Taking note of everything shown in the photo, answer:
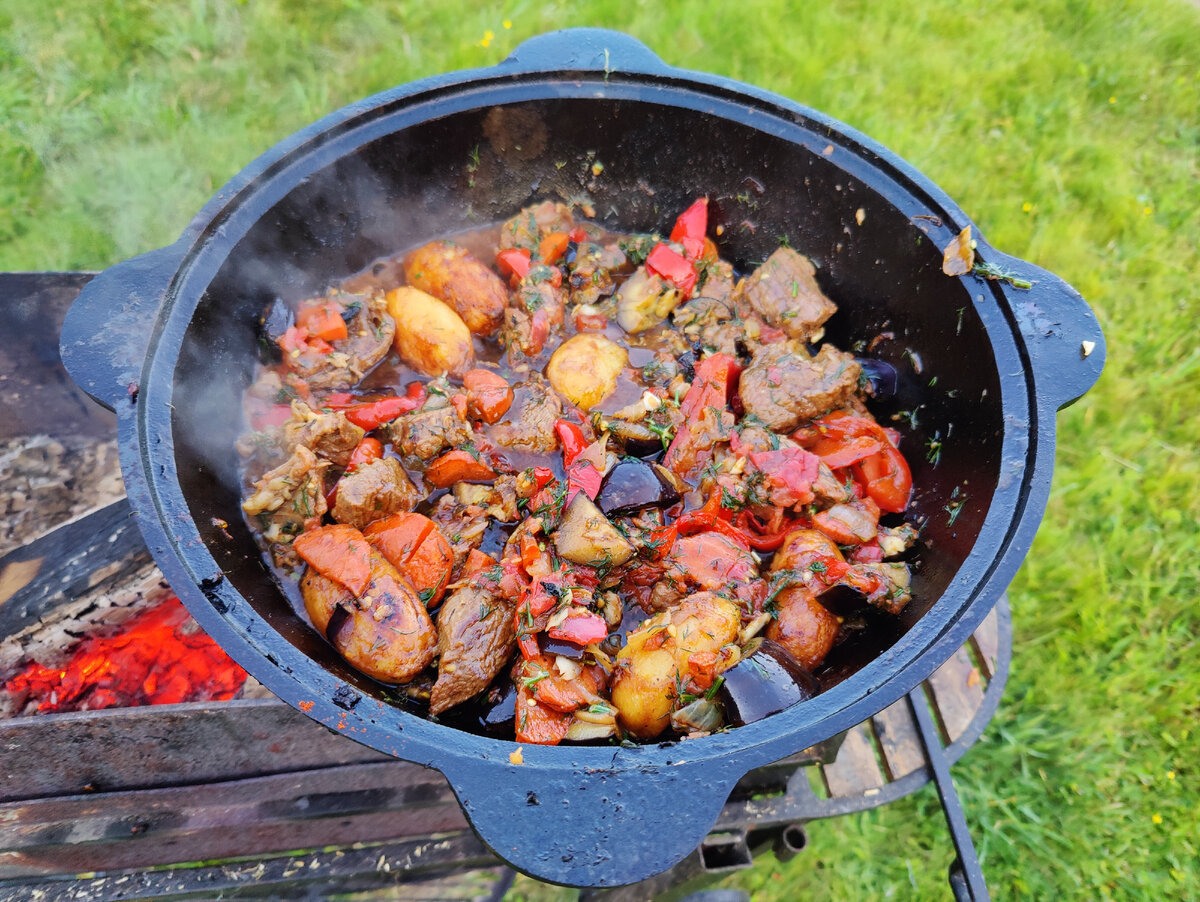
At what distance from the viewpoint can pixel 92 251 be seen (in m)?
4.29

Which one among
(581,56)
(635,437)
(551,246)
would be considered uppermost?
(581,56)

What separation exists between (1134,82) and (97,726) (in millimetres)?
7459

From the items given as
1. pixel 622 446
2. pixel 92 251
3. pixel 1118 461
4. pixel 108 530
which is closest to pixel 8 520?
pixel 108 530

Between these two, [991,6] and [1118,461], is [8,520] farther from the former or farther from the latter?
[991,6]

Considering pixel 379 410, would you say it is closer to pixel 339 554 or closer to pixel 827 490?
pixel 339 554

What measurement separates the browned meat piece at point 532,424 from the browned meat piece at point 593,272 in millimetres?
597

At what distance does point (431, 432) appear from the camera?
250cm

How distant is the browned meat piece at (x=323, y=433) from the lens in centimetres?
247

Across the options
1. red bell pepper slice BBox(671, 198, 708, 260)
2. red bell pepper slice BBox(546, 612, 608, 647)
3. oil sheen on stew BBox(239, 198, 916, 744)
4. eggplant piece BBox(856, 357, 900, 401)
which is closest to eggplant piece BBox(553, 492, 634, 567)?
oil sheen on stew BBox(239, 198, 916, 744)

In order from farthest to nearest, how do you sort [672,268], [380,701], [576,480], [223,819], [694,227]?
[694,227] < [672,268] < [576,480] < [223,819] < [380,701]

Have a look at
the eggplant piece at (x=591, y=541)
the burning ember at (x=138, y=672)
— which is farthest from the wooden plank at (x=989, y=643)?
the burning ember at (x=138, y=672)

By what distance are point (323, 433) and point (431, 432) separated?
0.38 m

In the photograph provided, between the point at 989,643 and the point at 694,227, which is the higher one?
the point at 694,227

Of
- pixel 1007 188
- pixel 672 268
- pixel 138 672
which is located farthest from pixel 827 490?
pixel 1007 188
